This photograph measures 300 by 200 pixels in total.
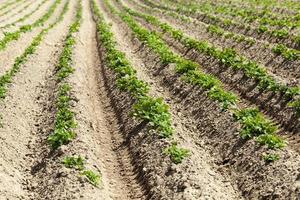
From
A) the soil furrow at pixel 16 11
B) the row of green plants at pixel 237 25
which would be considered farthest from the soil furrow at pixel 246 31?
the soil furrow at pixel 16 11

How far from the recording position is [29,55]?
26.1m

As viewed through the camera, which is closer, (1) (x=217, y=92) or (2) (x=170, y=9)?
(1) (x=217, y=92)

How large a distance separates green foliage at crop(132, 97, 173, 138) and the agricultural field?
0.18ft

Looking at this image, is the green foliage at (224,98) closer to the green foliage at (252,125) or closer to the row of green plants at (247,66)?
the green foliage at (252,125)

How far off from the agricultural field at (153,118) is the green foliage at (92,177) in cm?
3

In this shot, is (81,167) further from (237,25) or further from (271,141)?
(237,25)

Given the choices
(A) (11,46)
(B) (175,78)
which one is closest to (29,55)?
(A) (11,46)

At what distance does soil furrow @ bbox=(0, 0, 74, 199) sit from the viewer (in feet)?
41.8

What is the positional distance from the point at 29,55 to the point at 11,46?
10.2 ft

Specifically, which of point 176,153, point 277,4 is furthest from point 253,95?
point 277,4

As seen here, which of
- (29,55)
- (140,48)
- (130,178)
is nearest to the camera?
(130,178)

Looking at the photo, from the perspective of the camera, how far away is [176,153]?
13.3 metres

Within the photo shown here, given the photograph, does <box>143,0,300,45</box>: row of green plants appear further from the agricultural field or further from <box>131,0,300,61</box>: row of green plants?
<box>131,0,300,61</box>: row of green plants

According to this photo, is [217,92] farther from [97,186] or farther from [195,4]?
[195,4]
